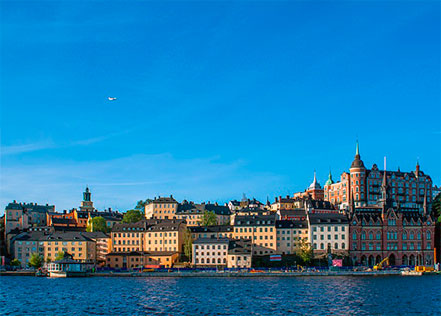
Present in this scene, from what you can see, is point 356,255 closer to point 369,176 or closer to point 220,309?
point 369,176

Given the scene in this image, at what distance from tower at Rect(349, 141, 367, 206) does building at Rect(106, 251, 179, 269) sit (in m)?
67.5

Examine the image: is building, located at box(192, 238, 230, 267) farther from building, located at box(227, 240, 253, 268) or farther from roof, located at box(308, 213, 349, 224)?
roof, located at box(308, 213, 349, 224)

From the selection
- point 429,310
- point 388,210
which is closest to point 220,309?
point 429,310

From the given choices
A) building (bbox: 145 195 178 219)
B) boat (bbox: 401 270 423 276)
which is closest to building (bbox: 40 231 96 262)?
building (bbox: 145 195 178 219)

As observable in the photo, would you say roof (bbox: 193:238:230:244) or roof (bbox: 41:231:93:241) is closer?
roof (bbox: 193:238:230:244)

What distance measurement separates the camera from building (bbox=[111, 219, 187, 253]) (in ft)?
470

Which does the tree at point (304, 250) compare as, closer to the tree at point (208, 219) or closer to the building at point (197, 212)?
the tree at point (208, 219)

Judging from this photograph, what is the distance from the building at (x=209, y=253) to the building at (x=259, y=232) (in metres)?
9.58

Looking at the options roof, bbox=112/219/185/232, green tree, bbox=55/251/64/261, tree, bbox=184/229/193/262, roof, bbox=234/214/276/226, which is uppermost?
roof, bbox=234/214/276/226

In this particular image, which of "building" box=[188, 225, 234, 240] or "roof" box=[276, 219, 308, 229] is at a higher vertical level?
"roof" box=[276, 219, 308, 229]

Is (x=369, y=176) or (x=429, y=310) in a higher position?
(x=369, y=176)

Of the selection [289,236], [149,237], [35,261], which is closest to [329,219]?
[289,236]

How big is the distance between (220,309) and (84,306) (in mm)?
16085

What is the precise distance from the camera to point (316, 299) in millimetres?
74812
